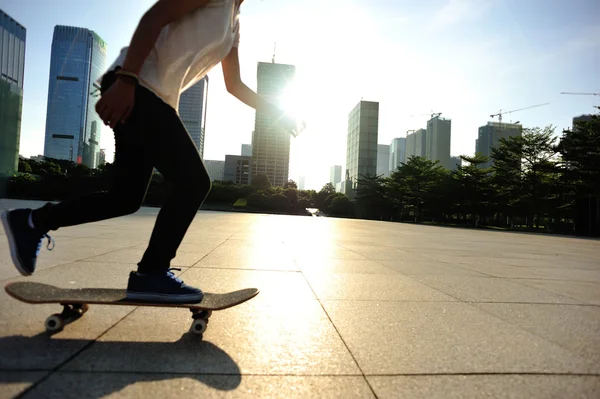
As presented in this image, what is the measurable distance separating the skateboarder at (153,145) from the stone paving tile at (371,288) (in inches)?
57.4

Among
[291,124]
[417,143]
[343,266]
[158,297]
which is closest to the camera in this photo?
[158,297]

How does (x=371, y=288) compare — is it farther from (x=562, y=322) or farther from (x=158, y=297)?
(x=158, y=297)

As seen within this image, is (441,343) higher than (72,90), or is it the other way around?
(72,90)

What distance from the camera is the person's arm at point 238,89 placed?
7.82 ft

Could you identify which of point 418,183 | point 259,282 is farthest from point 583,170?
point 259,282

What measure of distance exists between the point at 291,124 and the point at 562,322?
7.38 feet

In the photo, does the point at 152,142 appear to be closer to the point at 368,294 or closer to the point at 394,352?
the point at 394,352

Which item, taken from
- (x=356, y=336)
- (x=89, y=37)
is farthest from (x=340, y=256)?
(x=89, y=37)

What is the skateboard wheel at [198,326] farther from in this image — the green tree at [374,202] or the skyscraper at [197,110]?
the skyscraper at [197,110]

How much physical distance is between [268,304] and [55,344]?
130 centimetres

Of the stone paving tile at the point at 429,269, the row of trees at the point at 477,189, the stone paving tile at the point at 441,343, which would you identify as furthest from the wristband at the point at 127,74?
the row of trees at the point at 477,189

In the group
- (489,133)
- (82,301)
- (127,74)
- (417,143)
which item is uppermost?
(489,133)

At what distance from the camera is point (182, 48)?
5.94ft

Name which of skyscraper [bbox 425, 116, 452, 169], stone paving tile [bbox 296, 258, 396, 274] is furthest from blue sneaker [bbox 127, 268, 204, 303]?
skyscraper [bbox 425, 116, 452, 169]
